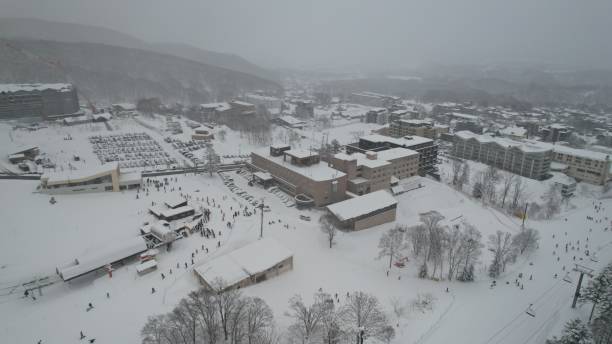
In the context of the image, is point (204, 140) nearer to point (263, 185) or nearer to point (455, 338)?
point (263, 185)

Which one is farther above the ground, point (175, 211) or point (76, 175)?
point (76, 175)

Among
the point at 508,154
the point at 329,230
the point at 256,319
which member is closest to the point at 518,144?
the point at 508,154

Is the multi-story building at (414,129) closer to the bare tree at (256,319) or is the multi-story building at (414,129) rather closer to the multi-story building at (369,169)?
the multi-story building at (369,169)

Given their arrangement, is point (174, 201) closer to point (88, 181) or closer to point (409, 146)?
point (88, 181)

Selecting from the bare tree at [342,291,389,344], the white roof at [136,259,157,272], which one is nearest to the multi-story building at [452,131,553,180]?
the bare tree at [342,291,389,344]

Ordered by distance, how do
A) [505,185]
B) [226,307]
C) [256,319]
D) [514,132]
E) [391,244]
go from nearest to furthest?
[226,307]
[256,319]
[391,244]
[505,185]
[514,132]

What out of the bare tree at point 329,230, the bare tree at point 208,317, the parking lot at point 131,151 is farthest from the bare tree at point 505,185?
the parking lot at point 131,151

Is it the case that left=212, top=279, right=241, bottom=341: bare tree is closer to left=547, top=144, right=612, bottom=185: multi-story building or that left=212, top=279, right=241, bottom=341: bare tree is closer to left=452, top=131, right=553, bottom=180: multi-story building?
left=452, top=131, right=553, bottom=180: multi-story building
